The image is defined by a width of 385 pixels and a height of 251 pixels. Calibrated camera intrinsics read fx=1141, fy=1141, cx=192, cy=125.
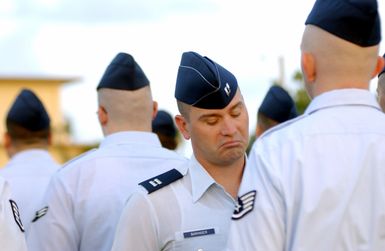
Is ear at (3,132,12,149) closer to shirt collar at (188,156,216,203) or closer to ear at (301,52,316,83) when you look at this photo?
shirt collar at (188,156,216,203)

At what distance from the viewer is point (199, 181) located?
501 cm

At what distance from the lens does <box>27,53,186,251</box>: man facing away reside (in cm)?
613

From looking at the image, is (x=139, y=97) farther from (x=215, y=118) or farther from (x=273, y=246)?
(x=273, y=246)

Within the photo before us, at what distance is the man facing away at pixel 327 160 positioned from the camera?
3.91 meters

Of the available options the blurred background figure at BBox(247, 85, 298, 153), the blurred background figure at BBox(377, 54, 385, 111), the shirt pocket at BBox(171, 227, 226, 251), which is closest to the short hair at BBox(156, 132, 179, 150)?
the blurred background figure at BBox(247, 85, 298, 153)

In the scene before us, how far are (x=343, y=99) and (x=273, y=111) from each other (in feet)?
12.4

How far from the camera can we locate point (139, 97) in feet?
21.7

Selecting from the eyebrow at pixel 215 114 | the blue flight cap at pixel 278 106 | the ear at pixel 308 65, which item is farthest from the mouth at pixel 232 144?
the blue flight cap at pixel 278 106

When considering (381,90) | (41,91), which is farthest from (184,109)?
(41,91)

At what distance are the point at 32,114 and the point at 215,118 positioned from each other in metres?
3.01

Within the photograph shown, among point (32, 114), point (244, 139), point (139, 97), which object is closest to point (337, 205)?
point (244, 139)

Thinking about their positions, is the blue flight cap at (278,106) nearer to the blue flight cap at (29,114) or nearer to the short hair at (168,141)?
the short hair at (168,141)

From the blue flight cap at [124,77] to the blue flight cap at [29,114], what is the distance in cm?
114

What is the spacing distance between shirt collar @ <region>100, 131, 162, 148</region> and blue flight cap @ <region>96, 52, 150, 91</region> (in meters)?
0.30
